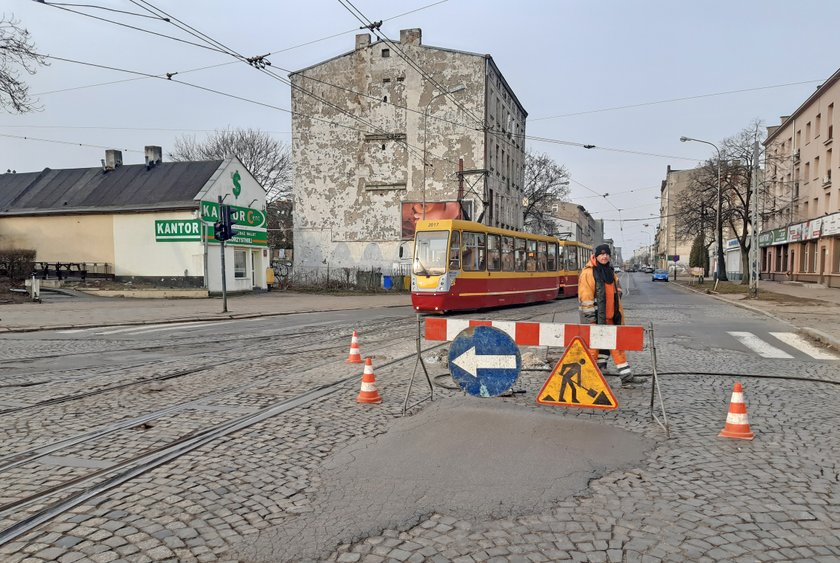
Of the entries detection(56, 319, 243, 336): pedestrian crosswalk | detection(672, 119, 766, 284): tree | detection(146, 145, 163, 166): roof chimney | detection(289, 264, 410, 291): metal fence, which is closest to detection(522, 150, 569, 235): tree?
detection(672, 119, 766, 284): tree

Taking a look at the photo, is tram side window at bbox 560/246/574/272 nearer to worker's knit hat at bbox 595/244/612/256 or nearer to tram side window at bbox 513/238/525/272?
tram side window at bbox 513/238/525/272

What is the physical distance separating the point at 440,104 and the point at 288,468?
36.3 meters

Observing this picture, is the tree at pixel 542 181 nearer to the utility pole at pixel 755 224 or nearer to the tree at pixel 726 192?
the tree at pixel 726 192

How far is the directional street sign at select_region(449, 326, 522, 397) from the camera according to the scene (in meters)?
6.34

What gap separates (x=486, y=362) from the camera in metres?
6.40

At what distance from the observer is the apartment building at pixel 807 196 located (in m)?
36.5

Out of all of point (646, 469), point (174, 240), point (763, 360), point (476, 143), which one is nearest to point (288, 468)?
point (646, 469)

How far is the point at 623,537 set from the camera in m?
3.40

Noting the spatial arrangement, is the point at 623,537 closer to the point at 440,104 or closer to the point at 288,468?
the point at 288,468

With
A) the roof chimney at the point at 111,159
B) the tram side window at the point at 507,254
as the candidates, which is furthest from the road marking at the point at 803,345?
the roof chimney at the point at 111,159

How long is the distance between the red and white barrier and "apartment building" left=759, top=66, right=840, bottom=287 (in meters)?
35.9

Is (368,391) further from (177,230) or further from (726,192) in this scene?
(726,192)

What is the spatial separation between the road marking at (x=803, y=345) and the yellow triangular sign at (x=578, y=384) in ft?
21.9

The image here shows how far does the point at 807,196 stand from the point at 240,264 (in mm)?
38578
